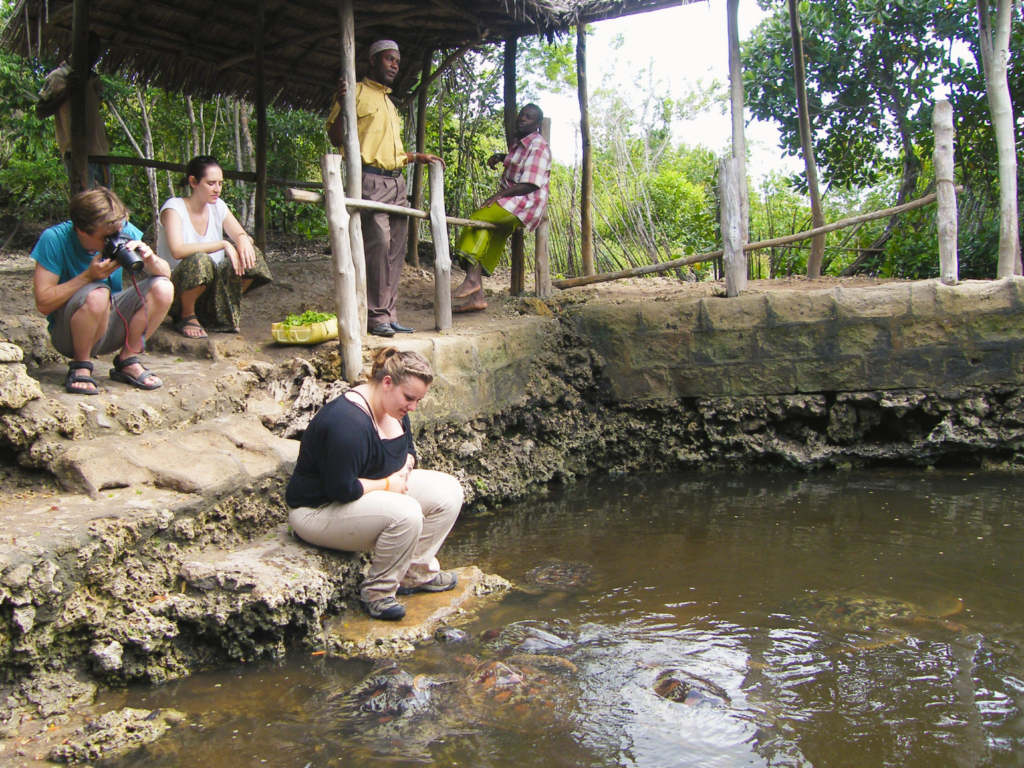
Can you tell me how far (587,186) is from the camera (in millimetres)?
7895

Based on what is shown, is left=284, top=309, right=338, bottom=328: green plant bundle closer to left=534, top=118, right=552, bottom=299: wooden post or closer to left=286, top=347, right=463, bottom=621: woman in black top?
left=286, top=347, right=463, bottom=621: woman in black top

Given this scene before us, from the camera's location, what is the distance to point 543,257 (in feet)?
23.5

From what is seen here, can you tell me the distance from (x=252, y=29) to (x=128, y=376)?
433 centimetres

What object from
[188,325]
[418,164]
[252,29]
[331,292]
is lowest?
[188,325]

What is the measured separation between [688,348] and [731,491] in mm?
1214

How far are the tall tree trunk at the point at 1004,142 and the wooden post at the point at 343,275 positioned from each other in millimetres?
5250

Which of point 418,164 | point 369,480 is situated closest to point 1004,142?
point 418,164

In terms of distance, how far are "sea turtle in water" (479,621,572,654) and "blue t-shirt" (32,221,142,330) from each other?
2626 millimetres

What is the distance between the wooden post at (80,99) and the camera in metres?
5.86

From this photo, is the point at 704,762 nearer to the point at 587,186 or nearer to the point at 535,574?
the point at 535,574

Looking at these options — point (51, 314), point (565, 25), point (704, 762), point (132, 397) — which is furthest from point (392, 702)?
point (565, 25)

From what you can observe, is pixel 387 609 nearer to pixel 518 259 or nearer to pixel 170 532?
pixel 170 532

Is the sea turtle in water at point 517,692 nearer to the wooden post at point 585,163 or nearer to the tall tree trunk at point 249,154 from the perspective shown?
the wooden post at point 585,163

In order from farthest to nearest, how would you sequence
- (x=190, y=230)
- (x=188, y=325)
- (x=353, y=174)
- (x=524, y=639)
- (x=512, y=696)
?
1. (x=353, y=174)
2. (x=188, y=325)
3. (x=190, y=230)
4. (x=524, y=639)
5. (x=512, y=696)
